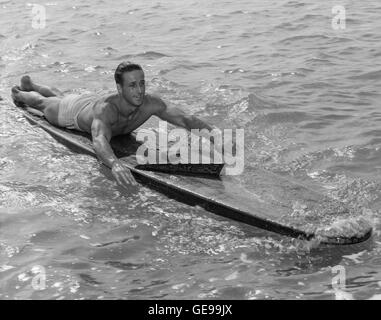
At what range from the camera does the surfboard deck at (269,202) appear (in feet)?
16.4

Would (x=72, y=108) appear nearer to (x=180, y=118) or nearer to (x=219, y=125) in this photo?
(x=180, y=118)

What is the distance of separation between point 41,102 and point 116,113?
5.95 feet

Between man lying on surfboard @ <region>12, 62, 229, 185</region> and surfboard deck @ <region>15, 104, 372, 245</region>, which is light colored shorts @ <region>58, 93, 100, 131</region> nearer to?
man lying on surfboard @ <region>12, 62, 229, 185</region>

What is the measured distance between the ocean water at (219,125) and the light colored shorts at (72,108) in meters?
0.29

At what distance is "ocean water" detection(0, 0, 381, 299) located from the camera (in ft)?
15.7

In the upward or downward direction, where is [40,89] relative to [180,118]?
upward

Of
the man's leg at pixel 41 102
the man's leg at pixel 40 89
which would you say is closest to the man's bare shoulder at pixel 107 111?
the man's leg at pixel 41 102

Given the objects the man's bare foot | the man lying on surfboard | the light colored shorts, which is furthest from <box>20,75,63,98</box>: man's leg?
the light colored shorts

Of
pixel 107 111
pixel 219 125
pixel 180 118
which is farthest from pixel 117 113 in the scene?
pixel 219 125

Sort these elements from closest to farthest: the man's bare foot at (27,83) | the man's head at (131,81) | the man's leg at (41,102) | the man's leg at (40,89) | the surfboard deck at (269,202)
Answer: the surfboard deck at (269,202) → the man's head at (131,81) → the man's leg at (41,102) → the man's leg at (40,89) → the man's bare foot at (27,83)

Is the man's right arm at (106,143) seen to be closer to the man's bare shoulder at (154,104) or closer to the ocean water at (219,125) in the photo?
the ocean water at (219,125)

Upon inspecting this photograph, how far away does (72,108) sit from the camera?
7395 millimetres
